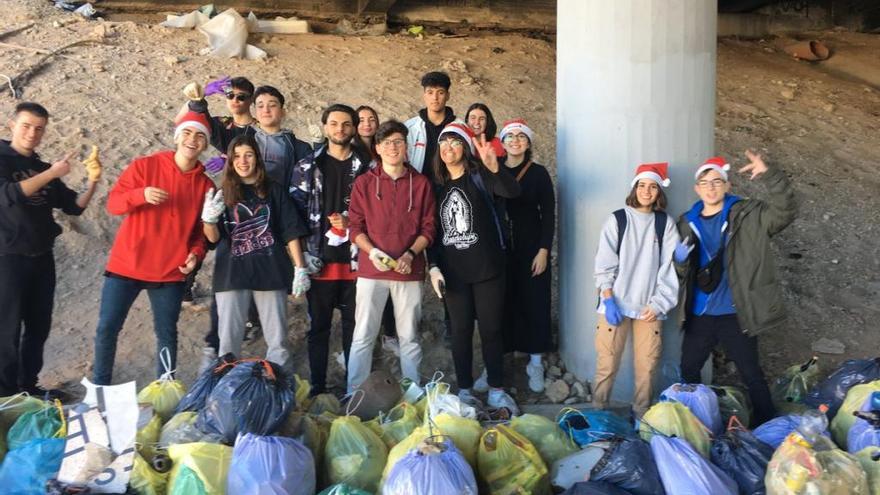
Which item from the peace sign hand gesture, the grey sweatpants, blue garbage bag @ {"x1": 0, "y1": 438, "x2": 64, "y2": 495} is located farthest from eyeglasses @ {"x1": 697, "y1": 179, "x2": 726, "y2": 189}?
blue garbage bag @ {"x1": 0, "y1": 438, "x2": 64, "y2": 495}

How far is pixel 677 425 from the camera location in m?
3.64

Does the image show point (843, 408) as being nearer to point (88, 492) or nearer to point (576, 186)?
point (576, 186)

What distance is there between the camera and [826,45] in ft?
40.4

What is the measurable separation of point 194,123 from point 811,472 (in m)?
3.61

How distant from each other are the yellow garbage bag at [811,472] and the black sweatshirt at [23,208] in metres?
4.06

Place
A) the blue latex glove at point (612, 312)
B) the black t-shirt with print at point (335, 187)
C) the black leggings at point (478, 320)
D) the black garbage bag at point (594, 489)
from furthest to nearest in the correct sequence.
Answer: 1. the black t-shirt with print at point (335, 187)
2. the black leggings at point (478, 320)
3. the blue latex glove at point (612, 312)
4. the black garbage bag at point (594, 489)

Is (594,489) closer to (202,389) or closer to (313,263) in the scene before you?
(202,389)

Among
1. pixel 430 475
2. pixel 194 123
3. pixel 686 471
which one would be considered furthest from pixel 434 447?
pixel 194 123

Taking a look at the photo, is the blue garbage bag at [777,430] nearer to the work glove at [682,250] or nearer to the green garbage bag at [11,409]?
the work glove at [682,250]

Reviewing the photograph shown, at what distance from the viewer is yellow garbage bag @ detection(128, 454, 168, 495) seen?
3.16 metres

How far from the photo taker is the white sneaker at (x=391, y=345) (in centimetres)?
524

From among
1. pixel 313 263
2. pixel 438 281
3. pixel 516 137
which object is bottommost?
pixel 438 281

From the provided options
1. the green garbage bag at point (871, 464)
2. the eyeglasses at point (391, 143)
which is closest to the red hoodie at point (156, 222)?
the eyeglasses at point (391, 143)

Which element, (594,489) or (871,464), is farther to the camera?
(871,464)
